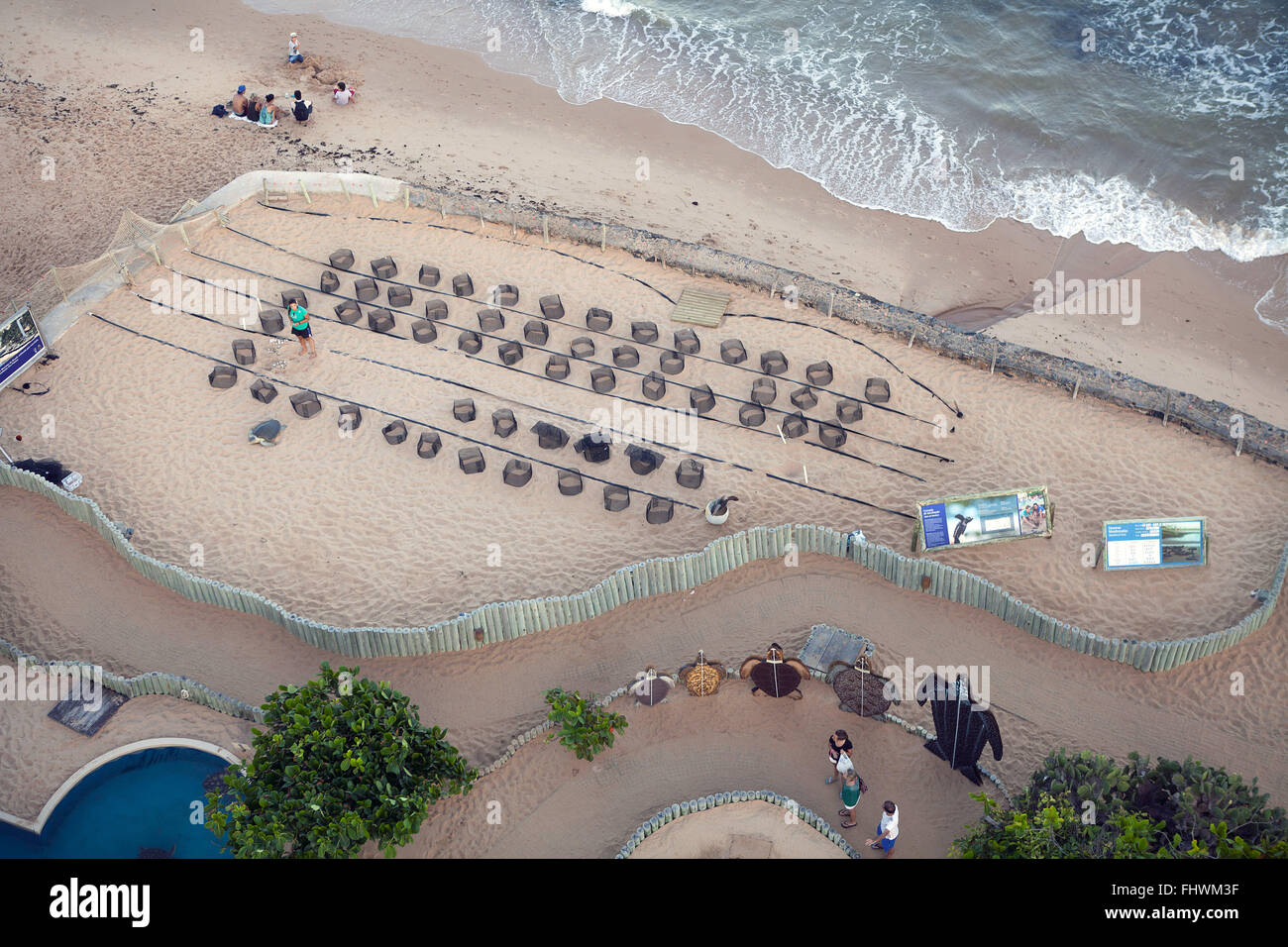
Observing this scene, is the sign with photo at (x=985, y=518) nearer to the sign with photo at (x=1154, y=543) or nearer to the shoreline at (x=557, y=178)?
the sign with photo at (x=1154, y=543)

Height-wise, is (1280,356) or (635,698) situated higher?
(1280,356)

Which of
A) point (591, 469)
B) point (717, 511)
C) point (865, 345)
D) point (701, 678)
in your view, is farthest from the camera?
point (865, 345)

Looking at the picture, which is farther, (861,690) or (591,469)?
(591,469)

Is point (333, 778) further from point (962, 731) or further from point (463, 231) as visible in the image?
point (463, 231)

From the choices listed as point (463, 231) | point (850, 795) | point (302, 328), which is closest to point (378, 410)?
point (302, 328)

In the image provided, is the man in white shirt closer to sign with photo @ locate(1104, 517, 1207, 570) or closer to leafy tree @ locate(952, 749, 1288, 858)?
leafy tree @ locate(952, 749, 1288, 858)
